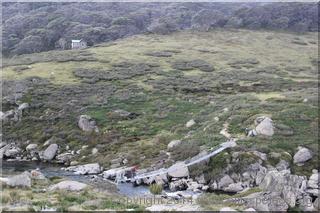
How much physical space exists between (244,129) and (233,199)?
2065cm

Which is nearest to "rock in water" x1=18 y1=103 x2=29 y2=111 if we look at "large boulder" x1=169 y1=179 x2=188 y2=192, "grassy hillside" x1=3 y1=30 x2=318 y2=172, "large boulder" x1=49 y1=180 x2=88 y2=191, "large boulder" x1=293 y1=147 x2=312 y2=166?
"grassy hillside" x1=3 y1=30 x2=318 y2=172

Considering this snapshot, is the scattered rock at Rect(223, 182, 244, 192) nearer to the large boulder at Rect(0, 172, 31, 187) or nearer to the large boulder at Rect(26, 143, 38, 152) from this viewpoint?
the large boulder at Rect(0, 172, 31, 187)

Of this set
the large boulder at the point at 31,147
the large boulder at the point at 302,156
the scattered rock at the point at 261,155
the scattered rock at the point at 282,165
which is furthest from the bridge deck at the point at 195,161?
the large boulder at the point at 31,147

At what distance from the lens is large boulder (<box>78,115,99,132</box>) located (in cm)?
5362

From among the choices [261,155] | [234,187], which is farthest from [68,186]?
[261,155]

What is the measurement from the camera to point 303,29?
458 feet

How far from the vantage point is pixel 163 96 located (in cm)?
6462

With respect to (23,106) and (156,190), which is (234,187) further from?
(23,106)

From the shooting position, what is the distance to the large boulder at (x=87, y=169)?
43.3 meters

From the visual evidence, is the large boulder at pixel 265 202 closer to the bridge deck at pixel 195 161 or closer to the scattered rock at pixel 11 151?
the bridge deck at pixel 195 161

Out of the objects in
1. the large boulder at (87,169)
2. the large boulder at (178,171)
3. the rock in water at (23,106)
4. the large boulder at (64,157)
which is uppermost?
the rock in water at (23,106)

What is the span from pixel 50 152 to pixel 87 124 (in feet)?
21.4

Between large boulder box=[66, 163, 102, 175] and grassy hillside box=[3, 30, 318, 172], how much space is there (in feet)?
6.22

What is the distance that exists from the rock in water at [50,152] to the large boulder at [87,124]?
4.65 meters
